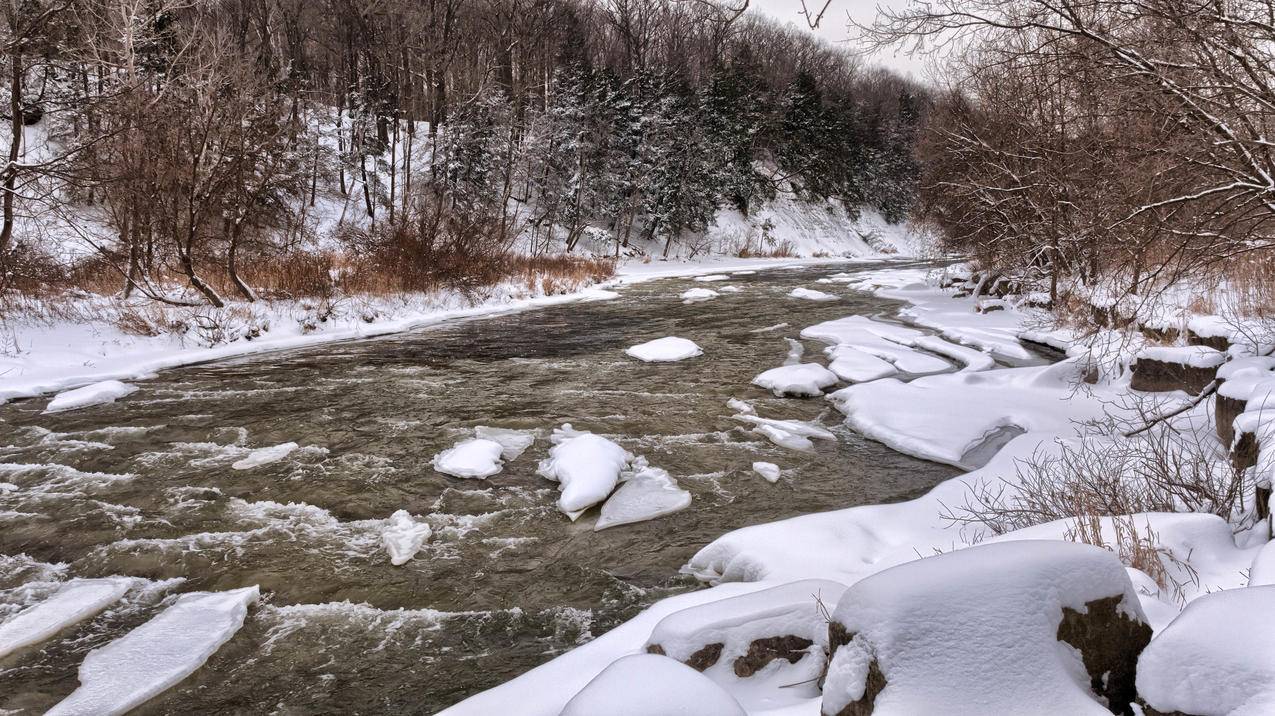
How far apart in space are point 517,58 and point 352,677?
36.9 m

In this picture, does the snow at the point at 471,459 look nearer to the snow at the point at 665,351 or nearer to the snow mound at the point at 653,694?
the snow mound at the point at 653,694

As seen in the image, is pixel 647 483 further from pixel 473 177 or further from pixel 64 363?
pixel 473 177

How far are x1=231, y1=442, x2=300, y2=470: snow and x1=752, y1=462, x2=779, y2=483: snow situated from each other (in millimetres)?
3973

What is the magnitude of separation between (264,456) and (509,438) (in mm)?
2025

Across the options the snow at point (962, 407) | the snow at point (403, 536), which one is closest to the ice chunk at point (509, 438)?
the snow at point (403, 536)

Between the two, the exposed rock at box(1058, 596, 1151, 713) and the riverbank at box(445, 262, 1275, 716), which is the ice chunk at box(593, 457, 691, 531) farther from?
the exposed rock at box(1058, 596, 1151, 713)

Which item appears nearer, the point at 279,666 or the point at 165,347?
the point at 279,666

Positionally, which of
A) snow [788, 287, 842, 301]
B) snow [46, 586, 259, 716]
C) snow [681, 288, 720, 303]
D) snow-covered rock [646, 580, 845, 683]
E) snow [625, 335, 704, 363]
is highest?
snow [681, 288, 720, 303]

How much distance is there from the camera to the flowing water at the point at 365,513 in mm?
2969

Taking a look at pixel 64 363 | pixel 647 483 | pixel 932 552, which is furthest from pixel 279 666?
pixel 64 363

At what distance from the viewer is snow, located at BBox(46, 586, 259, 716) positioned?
266cm

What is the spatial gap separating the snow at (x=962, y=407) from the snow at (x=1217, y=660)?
4074 mm

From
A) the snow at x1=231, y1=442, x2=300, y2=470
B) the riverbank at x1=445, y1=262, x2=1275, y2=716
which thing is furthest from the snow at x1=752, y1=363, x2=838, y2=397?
the snow at x1=231, y1=442, x2=300, y2=470

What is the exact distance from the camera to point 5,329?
835 centimetres
